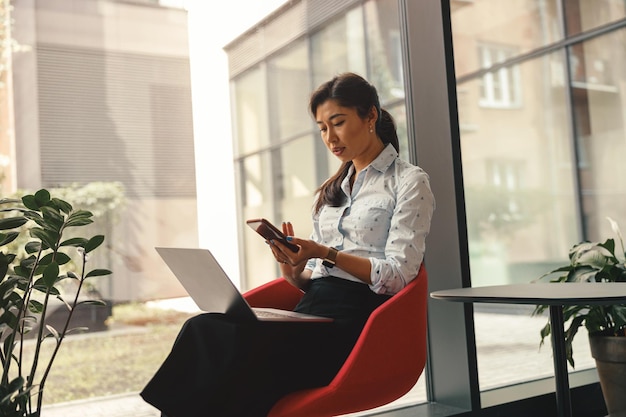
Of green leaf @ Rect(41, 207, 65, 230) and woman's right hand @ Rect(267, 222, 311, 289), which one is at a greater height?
green leaf @ Rect(41, 207, 65, 230)

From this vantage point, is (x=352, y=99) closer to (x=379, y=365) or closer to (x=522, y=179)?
(x=379, y=365)

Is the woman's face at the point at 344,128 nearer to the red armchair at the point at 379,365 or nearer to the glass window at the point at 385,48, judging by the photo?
the red armchair at the point at 379,365

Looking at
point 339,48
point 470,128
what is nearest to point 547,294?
point 339,48

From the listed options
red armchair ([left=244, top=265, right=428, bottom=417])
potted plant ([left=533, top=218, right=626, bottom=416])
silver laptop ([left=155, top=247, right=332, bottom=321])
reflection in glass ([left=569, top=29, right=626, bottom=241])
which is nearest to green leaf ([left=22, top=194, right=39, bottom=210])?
silver laptop ([left=155, top=247, right=332, bottom=321])

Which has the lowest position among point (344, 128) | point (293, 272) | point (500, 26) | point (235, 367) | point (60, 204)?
point (235, 367)

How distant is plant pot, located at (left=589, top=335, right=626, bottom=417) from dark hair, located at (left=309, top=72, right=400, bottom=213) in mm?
1283

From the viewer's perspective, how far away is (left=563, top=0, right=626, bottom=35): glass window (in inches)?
168

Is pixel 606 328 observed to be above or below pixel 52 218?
below

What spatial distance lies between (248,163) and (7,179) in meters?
0.88

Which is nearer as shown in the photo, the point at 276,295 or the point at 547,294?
the point at 547,294

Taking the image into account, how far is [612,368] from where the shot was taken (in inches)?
106

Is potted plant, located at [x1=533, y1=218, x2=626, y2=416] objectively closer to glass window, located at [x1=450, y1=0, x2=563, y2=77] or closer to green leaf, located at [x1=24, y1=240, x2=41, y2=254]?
glass window, located at [x1=450, y1=0, x2=563, y2=77]

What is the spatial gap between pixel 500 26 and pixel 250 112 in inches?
98.0

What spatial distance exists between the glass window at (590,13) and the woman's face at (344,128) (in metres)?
2.85
